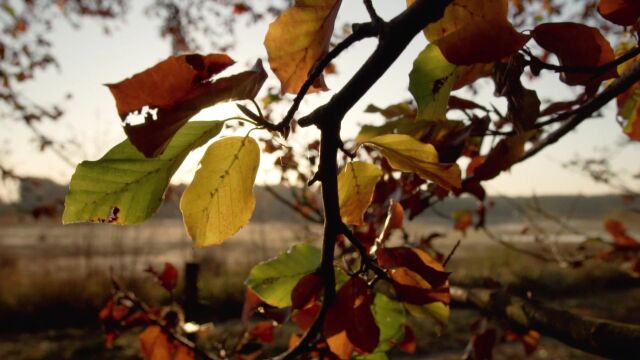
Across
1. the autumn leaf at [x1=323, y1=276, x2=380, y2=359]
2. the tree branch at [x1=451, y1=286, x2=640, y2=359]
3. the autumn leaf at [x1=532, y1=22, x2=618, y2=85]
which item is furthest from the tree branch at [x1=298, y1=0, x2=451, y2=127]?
the tree branch at [x1=451, y1=286, x2=640, y2=359]

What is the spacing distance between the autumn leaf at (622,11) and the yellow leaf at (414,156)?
0.20 meters

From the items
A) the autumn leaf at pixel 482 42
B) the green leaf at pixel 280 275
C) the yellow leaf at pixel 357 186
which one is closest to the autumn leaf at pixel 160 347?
the green leaf at pixel 280 275

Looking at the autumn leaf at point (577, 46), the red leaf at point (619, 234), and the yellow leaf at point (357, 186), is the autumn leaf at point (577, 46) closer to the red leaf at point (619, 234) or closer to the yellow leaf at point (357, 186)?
the yellow leaf at point (357, 186)

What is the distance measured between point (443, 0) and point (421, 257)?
10.9 inches

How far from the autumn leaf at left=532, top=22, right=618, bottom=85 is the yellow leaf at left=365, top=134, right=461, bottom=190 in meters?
0.13

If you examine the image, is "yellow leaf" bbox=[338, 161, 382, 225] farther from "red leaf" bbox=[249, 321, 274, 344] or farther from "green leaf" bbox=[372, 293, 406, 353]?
"red leaf" bbox=[249, 321, 274, 344]

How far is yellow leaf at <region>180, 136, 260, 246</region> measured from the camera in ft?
1.26

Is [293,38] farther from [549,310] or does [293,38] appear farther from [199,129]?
[549,310]

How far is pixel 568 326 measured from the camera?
0.81 m

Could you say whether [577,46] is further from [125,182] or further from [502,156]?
[125,182]

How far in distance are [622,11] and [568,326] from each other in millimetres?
636

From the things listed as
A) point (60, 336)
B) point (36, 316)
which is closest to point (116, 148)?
point (60, 336)

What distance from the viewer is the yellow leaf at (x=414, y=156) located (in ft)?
1.29

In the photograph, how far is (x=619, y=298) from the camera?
637 centimetres
